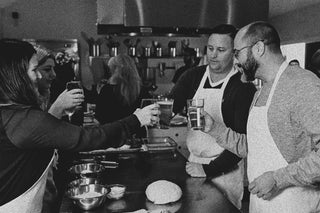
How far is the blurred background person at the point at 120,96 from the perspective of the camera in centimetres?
385

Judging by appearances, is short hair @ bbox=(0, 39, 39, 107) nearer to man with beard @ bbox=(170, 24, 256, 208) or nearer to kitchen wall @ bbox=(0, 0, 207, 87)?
man with beard @ bbox=(170, 24, 256, 208)

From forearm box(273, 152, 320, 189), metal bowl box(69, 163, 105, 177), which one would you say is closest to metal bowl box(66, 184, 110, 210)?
metal bowl box(69, 163, 105, 177)

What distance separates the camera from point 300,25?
21.7 ft

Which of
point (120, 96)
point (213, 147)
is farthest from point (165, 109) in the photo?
point (120, 96)

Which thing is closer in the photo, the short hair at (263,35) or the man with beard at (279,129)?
the man with beard at (279,129)

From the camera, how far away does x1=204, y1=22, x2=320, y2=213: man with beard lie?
178 centimetres

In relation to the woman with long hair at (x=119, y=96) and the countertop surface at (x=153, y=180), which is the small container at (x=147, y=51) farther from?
the countertop surface at (x=153, y=180)

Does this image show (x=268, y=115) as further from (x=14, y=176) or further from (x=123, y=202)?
(x=14, y=176)

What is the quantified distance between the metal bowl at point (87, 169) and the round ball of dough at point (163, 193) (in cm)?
48

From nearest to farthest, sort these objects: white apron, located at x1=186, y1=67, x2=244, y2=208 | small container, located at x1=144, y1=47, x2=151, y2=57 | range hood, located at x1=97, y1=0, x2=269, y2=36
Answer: white apron, located at x1=186, y1=67, x2=244, y2=208 → range hood, located at x1=97, y1=0, x2=269, y2=36 → small container, located at x1=144, y1=47, x2=151, y2=57

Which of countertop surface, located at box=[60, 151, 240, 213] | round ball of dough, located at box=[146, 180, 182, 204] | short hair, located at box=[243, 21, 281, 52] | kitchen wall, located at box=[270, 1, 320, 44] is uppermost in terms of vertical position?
kitchen wall, located at box=[270, 1, 320, 44]

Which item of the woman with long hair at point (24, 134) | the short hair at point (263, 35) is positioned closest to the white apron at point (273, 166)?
the short hair at point (263, 35)

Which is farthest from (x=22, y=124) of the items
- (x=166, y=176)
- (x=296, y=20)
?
(x=296, y=20)

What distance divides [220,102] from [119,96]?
1.43 meters
